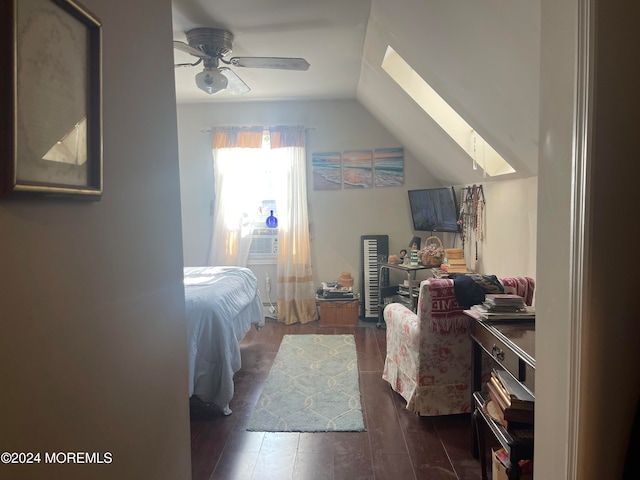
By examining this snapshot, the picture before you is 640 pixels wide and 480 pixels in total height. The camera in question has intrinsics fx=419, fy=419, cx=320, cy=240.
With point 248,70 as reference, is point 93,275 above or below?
below

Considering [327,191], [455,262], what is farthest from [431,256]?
[327,191]

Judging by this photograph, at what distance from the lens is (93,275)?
2.95 feet

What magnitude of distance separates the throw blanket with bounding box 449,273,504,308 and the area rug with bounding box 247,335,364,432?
3.41ft

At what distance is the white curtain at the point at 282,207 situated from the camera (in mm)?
5082

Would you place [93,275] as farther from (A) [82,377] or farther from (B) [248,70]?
(B) [248,70]

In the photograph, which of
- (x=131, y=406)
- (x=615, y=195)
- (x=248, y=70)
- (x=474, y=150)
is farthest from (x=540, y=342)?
(x=248, y=70)

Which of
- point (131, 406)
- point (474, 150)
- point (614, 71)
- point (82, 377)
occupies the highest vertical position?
point (474, 150)

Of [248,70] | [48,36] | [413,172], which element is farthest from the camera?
[413,172]

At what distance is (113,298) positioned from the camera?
3.21 ft

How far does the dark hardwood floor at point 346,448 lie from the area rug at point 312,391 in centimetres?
8

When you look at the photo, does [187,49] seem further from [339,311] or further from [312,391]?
[339,311]

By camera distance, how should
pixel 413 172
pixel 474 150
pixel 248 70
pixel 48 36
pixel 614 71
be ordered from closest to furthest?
1. pixel 48 36
2. pixel 614 71
3. pixel 474 150
4. pixel 248 70
5. pixel 413 172

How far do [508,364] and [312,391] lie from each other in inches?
66.8

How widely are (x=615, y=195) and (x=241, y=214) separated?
4590 mm
